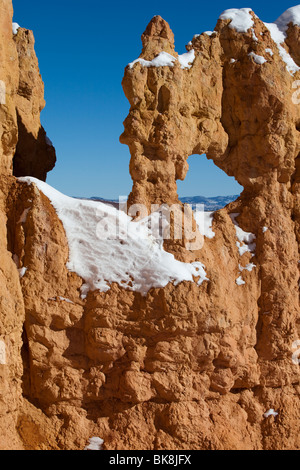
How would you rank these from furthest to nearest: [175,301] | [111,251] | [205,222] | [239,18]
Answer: [239,18] → [205,222] → [111,251] → [175,301]

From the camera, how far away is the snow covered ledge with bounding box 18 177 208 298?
524 inches

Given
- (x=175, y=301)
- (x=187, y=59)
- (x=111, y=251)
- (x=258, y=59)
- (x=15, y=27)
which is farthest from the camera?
(x=15, y=27)

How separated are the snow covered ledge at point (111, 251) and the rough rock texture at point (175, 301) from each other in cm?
23

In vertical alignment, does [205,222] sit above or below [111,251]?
above

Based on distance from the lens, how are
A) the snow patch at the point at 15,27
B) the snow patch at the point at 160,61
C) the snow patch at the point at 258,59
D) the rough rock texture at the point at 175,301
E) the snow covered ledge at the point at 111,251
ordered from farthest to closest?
1. the snow patch at the point at 15,27
2. the snow patch at the point at 258,59
3. the snow patch at the point at 160,61
4. the snow covered ledge at the point at 111,251
5. the rough rock texture at the point at 175,301

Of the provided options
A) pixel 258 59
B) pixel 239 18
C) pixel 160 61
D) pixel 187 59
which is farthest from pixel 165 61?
pixel 239 18

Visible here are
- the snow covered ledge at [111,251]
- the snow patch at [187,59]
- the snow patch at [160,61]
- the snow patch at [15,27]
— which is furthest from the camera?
the snow patch at [15,27]

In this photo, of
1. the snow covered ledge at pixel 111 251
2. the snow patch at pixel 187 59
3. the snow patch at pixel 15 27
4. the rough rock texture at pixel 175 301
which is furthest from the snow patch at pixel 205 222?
the snow patch at pixel 15 27

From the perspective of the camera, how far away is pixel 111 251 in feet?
44.3

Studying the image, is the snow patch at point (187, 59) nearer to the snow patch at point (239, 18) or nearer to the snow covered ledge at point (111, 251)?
the snow patch at point (239, 18)

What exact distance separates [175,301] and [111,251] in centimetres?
176

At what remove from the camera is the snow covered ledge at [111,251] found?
13.3m

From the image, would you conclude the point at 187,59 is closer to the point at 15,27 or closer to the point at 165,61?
the point at 165,61

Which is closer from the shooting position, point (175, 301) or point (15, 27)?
point (175, 301)
